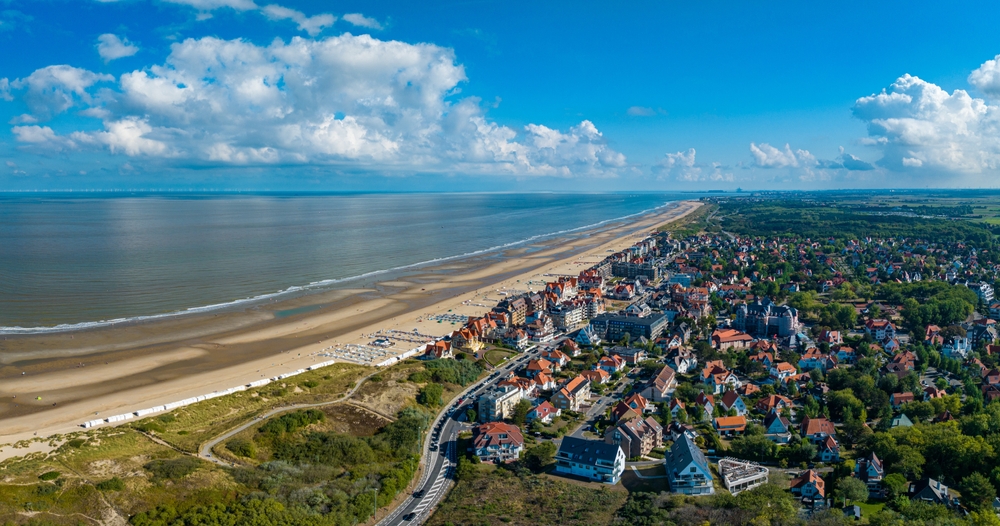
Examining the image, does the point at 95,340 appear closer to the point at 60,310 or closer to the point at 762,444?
the point at 60,310

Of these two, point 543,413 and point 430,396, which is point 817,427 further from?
point 430,396

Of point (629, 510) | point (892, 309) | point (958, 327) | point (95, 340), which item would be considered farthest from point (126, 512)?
point (892, 309)

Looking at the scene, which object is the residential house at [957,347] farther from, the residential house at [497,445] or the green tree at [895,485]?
the residential house at [497,445]

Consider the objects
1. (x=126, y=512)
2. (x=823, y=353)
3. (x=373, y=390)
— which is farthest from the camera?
(x=823, y=353)

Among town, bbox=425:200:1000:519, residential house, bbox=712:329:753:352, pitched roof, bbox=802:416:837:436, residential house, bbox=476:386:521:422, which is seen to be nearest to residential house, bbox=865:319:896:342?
town, bbox=425:200:1000:519

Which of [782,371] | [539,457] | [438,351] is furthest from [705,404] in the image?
[438,351]

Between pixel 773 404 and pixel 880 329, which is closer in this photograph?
pixel 773 404
